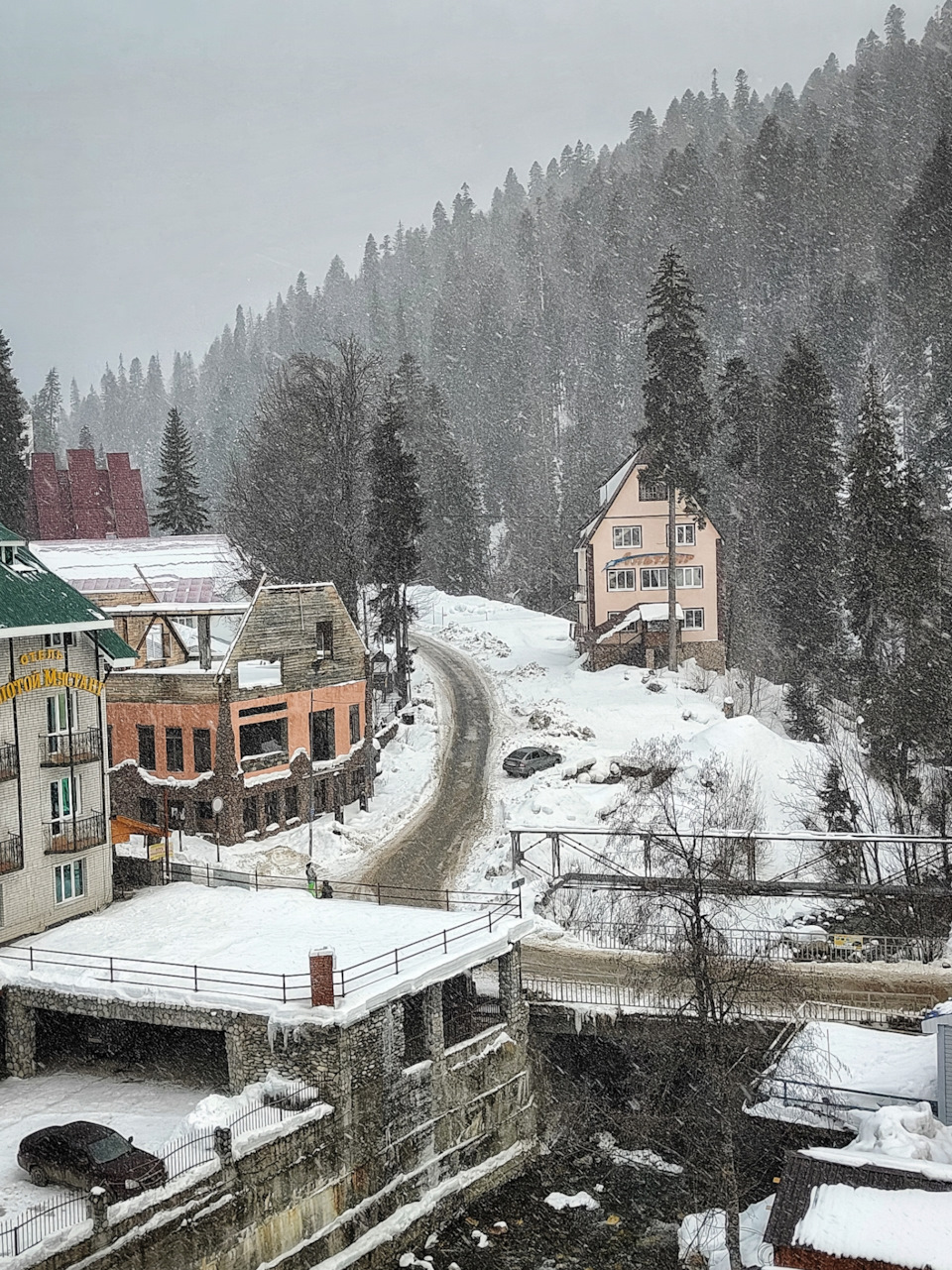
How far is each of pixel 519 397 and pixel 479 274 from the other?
29999 millimetres

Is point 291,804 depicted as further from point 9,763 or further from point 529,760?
point 9,763

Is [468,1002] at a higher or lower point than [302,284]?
lower

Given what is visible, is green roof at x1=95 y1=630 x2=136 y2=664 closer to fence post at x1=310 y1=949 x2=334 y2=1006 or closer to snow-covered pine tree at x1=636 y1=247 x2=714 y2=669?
fence post at x1=310 y1=949 x2=334 y2=1006

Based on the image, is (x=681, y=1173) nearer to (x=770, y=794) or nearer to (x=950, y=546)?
(x=770, y=794)

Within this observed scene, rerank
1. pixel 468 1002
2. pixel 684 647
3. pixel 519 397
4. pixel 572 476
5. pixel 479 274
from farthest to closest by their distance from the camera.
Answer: pixel 479 274, pixel 519 397, pixel 572 476, pixel 684 647, pixel 468 1002

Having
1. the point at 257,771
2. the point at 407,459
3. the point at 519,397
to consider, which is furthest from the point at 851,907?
the point at 519,397

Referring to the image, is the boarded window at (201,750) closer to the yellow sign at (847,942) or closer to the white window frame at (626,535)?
the yellow sign at (847,942)

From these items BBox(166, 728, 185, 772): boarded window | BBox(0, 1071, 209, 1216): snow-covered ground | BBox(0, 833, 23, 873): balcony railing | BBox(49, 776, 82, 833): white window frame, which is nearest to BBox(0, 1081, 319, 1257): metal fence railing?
BBox(0, 1071, 209, 1216): snow-covered ground

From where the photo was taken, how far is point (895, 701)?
4125cm

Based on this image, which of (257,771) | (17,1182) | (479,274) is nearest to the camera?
(17,1182)

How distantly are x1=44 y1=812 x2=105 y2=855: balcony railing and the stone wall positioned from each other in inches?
191

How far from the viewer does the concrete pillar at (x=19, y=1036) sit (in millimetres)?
25938

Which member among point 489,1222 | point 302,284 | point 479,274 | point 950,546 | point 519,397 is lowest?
point 489,1222

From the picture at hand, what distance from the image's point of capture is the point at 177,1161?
20.6 metres
